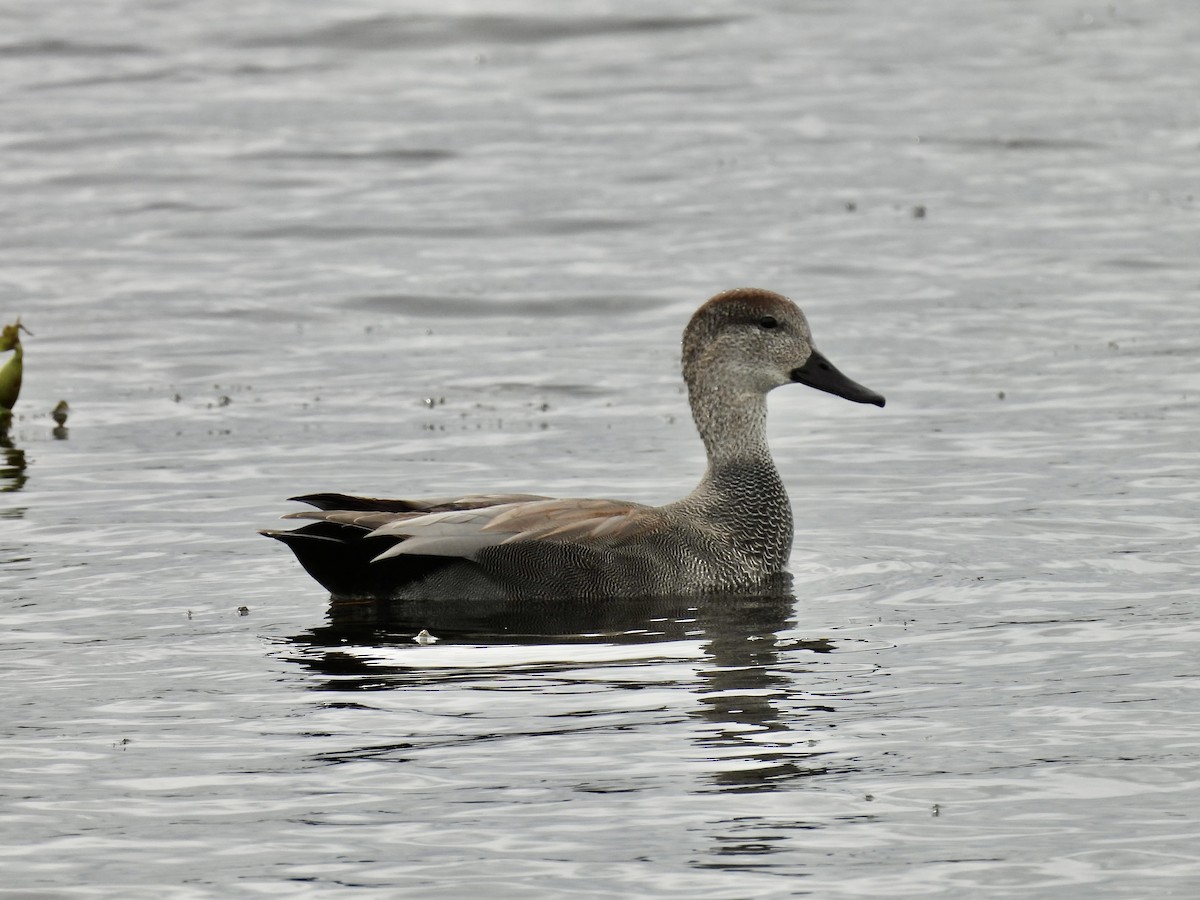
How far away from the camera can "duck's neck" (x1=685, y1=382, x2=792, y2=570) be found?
33.2ft

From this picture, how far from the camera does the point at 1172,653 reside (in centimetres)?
840

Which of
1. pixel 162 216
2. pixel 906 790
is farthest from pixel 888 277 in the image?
pixel 906 790

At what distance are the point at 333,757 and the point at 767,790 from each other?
4.62 feet

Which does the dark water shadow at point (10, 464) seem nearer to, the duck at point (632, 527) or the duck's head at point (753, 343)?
the duck at point (632, 527)

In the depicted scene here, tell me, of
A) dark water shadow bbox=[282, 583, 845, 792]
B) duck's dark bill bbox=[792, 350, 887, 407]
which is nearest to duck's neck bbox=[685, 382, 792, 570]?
duck's dark bill bbox=[792, 350, 887, 407]

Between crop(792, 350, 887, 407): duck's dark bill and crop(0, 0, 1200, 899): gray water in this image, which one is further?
crop(792, 350, 887, 407): duck's dark bill

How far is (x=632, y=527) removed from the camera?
31.8ft

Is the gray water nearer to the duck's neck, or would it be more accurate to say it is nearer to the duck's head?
the duck's neck

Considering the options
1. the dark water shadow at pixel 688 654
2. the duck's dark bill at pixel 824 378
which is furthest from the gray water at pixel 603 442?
the duck's dark bill at pixel 824 378

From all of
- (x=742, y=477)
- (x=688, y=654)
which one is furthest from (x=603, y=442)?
(x=688, y=654)

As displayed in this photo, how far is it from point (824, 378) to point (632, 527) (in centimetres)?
151

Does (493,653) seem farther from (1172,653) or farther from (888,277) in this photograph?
(888,277)

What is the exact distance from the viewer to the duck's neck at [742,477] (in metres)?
10.1

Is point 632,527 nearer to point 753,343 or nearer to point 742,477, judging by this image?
point 742,477
